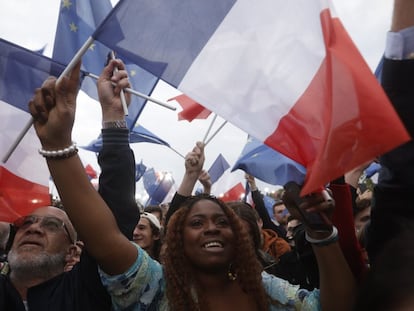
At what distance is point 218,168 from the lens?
27.5ft

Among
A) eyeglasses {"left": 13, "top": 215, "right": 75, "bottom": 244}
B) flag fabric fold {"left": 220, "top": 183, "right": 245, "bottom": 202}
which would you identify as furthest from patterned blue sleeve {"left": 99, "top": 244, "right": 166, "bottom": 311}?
flag fabric fold {"left": 220, "top": 183, "right": 245, "bottom": 202}

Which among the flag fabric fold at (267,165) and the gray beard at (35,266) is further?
the flag fabric fold at (267,165)

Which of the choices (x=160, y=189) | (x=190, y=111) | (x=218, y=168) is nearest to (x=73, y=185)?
(x=190, y=111)

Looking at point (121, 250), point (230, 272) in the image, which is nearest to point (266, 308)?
point (230, 272)

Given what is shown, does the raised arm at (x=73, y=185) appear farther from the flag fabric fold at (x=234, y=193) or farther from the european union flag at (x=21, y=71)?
the flag fabric fold at (x=234, y=193)

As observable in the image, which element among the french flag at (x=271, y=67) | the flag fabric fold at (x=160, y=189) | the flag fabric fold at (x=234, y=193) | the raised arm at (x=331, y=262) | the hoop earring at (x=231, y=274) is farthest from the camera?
the flag fabric fold at (x=160, y=189)

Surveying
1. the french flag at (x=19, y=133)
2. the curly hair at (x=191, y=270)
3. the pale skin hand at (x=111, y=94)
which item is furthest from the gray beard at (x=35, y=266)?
the pale skin hand at (x=111, y=94)

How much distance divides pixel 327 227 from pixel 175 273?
0.79 meters

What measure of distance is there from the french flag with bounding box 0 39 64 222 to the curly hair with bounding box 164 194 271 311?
36.2 inches

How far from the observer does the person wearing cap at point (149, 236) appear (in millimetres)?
3895

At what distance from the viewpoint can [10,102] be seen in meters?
2.61

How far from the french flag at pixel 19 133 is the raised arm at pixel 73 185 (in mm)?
643

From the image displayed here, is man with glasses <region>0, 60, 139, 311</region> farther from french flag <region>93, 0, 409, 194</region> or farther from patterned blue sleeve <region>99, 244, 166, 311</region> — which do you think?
french flag <region>93, 0, 409, 194</region>

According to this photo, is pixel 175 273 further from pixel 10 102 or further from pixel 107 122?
pixel 10 102
